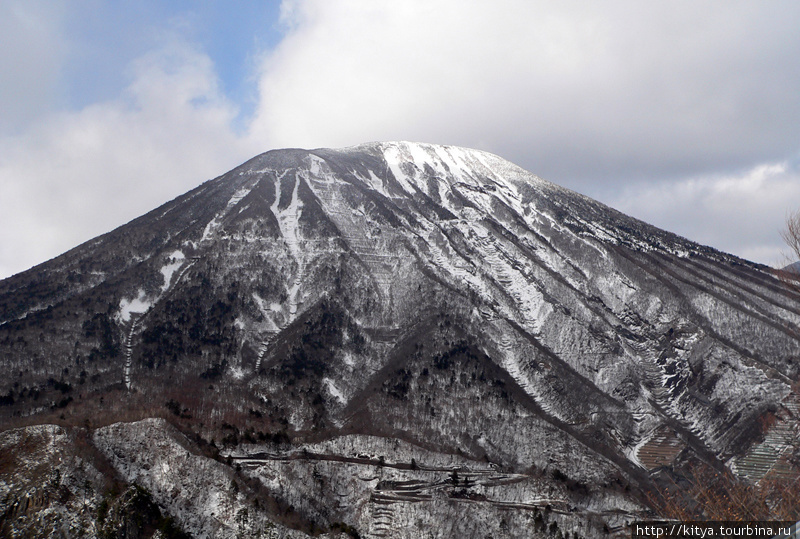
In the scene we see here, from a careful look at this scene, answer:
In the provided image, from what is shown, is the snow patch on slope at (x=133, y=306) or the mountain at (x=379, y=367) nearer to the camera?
the mountain at (x=379, y=367)

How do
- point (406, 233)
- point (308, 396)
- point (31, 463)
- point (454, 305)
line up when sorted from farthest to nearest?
1. point (406, 233)
2. point (454, 305)
3. point (308, 396)
4. point (31, 463)

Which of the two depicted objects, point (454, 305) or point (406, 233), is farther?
point (406, 233)

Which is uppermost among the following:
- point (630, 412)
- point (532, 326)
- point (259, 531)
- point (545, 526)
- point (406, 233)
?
point (406, 233)

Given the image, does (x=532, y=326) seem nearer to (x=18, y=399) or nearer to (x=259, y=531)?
(x=259, y=531)

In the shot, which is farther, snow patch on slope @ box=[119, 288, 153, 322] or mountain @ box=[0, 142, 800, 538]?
snow patch on slope @ box=[119, 288, 153, 322]

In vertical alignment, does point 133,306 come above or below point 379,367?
above

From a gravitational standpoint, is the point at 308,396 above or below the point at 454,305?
below

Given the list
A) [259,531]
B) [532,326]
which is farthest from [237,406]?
[532,326]

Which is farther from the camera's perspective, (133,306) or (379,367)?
(133,306)
